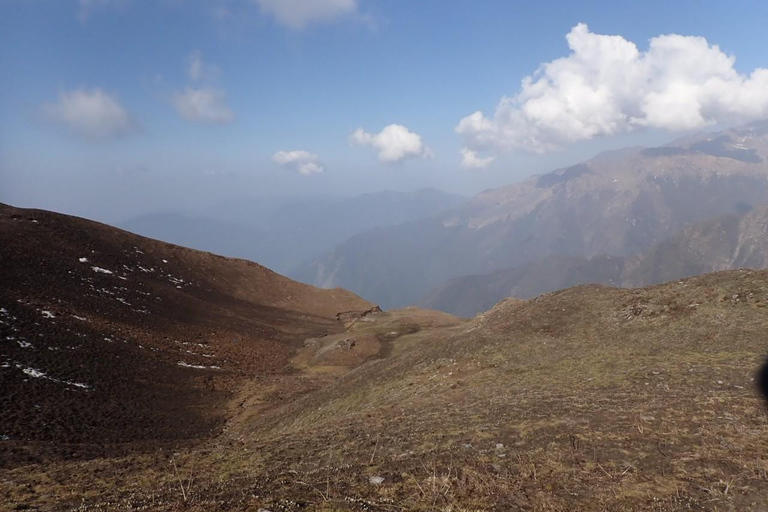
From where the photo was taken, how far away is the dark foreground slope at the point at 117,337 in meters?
28.4

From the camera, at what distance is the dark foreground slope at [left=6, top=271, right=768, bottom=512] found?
9688 millimetres

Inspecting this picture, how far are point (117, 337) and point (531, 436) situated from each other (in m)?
47.5

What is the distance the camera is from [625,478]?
10.2 m

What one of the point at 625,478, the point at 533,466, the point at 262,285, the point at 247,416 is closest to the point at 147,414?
the point at 247,416

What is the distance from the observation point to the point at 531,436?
45.0 feet

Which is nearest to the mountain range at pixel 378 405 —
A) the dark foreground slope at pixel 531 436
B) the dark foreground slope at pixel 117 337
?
the dark foreground slope at pixel 531 436

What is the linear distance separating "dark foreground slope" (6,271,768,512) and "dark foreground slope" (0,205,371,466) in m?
8.31

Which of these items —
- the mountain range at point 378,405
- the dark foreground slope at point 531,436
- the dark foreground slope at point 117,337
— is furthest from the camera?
the dark foreground slope at point 117,337

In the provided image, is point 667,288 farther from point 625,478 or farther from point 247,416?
point 247,416

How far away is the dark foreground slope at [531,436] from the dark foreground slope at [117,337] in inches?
327

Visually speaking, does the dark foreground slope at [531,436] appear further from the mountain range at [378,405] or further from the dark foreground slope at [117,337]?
the dark foreground slope at [117,337]

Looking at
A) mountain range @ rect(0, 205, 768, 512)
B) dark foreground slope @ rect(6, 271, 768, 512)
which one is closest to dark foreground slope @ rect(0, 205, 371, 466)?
mountain range @ rect(0, 205, 768, 512)

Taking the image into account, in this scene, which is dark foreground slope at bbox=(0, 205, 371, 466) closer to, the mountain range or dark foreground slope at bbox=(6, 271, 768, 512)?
the mountain range

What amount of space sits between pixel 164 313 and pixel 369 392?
141 feet
